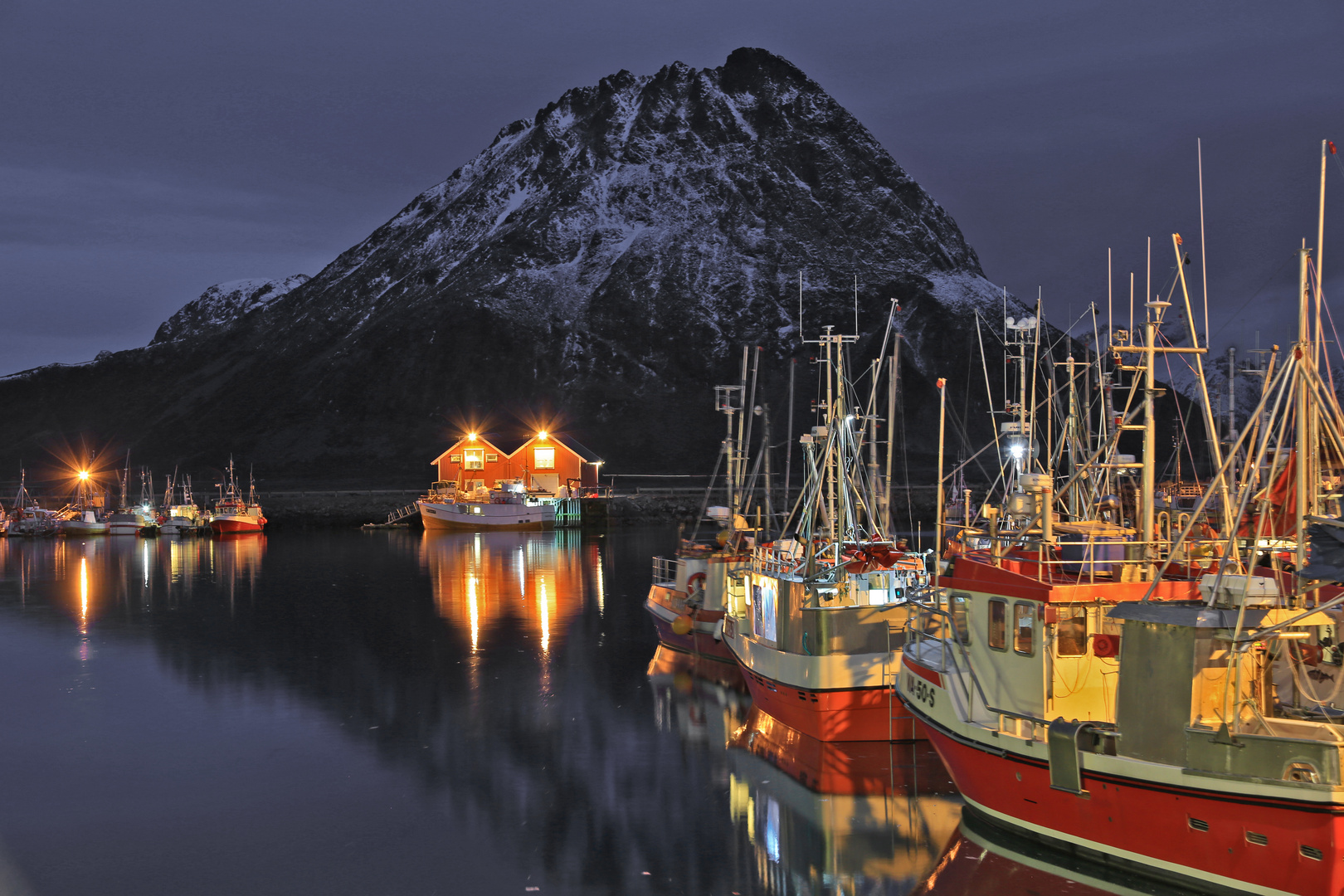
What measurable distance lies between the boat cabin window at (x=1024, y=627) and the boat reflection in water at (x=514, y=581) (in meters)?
23.9

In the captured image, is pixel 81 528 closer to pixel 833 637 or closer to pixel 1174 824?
pixel 833 637

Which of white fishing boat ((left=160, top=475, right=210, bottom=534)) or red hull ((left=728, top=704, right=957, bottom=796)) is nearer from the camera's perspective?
red hull ((left=728, top=704, right=957, bottom=796))

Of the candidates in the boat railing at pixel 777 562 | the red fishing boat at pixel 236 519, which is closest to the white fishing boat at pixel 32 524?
the red fishing boat at pixel 236 519

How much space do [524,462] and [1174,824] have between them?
118002 mm

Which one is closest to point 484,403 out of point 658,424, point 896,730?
point 658,424

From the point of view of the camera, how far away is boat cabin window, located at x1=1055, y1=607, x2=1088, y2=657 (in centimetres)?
1716

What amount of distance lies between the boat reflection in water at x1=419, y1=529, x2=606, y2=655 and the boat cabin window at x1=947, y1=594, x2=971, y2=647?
72.9 ft

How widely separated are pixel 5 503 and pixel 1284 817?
153581 millimetres

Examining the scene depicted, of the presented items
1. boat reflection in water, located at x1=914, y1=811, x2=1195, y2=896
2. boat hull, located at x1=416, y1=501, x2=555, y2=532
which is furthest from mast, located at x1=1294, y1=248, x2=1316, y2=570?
boat hull, located at x1=416, y1=501, x2=555, y2=532

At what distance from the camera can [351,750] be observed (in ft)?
86.9

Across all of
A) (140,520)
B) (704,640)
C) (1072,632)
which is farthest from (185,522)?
(1072,632)

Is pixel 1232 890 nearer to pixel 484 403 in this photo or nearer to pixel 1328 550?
pixel 1328 550

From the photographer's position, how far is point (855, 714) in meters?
23.6

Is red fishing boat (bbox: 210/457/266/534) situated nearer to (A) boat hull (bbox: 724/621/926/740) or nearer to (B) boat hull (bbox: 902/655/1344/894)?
(A) boat hull (bbox: 724/621/926/740)
